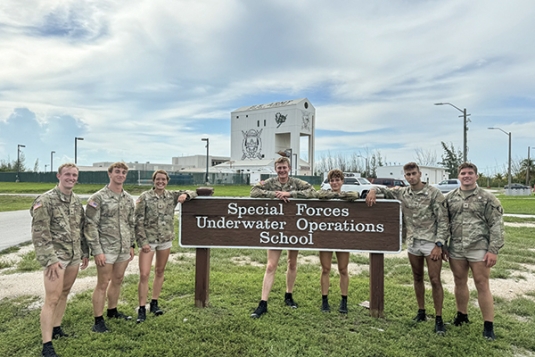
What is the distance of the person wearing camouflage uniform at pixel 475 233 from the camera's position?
357 cm

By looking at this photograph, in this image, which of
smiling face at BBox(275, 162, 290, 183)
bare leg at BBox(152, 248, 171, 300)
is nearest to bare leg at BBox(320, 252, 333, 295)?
smiling face at BBox(275, 162, 290, 183)

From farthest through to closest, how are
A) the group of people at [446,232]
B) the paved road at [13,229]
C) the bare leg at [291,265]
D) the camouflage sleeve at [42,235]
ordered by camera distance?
the paved road at [13,229] < the bare leg at [291,265] < the group of people at [446,232] < the camouflage sleeve at [42,235]

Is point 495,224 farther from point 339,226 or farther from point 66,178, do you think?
point 66,178

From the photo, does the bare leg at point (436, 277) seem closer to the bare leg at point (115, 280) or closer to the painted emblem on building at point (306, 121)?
the bare leg at point (115, 280)

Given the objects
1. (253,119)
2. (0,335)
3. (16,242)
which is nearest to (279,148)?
(253,119)

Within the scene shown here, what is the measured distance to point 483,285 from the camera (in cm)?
369

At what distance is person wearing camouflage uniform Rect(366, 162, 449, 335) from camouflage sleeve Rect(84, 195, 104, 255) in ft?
10.3

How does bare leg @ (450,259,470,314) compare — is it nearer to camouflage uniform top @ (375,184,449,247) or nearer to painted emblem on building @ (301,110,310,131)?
camouflage uniform top @ (375,184,449,247)

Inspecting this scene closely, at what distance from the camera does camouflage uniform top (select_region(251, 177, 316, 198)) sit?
424 cm

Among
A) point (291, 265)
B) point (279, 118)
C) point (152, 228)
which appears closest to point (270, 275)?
point (291, 265)

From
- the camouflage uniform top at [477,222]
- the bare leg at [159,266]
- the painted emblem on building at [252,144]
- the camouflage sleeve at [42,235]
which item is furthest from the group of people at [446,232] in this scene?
the painted emblem on building at [252,144]

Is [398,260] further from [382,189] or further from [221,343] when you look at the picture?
[221,343]

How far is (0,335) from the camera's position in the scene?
12.3 ft

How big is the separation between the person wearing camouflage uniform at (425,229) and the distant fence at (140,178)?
3646 centimetres
